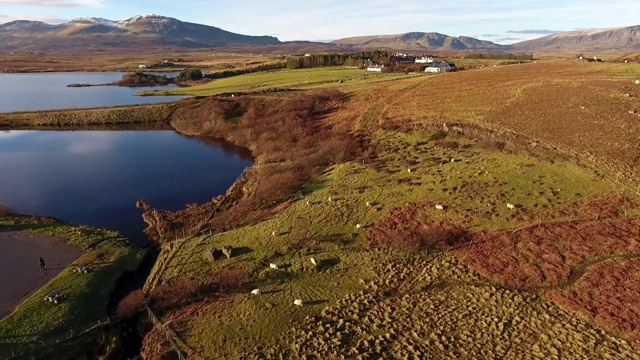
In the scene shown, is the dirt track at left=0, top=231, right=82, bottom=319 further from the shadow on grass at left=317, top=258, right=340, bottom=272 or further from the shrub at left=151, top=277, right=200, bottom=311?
the shadow on grass at left=317, top=258, right=340, bottom=272

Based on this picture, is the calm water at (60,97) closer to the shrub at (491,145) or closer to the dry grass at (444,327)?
the shrub at (491,145)

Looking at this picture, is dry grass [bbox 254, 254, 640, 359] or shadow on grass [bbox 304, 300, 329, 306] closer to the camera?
dry grass [bbox 254, 254, 640, 359]

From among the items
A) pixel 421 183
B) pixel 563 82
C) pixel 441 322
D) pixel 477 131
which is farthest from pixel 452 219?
pixel 563 82

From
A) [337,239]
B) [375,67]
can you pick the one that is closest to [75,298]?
[337,239]

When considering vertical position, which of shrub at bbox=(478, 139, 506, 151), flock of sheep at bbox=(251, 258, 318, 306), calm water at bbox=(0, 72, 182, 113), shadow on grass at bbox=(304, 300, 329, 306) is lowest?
shadow on grass at bbox=(304, 300, 329, 306)

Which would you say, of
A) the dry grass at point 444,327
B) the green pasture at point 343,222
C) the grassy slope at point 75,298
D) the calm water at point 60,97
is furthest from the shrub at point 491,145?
the calm water at point 60,97

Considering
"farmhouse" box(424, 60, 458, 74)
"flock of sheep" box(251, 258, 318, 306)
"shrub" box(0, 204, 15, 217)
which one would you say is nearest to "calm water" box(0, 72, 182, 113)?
"shrub" box(0, 204, 15, 217)
